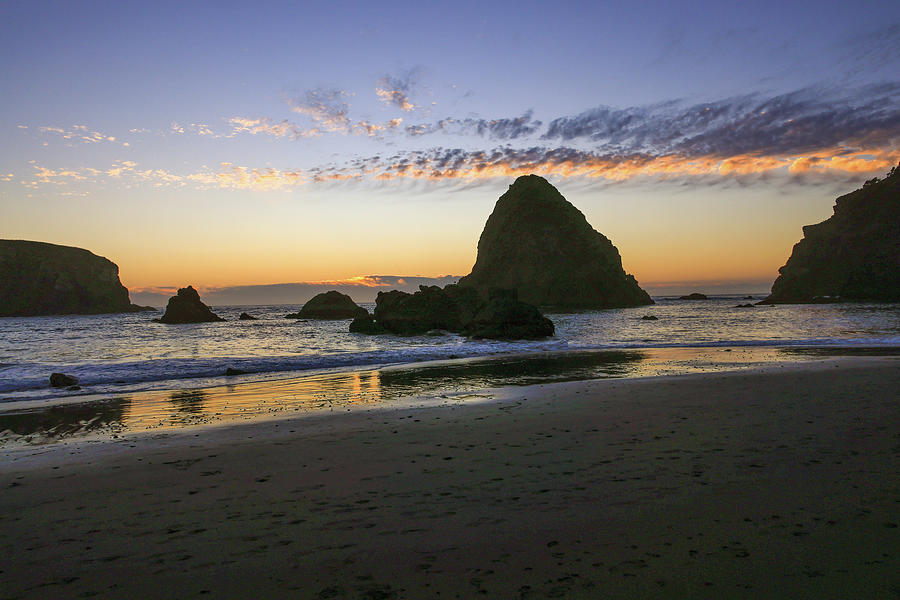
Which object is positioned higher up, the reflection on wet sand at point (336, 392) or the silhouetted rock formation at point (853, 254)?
the silhouetted rock formation at point (853, 254)

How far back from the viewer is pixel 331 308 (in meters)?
70.8

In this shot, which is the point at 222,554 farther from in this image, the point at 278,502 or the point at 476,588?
the point at 476,588

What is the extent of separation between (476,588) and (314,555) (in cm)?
137

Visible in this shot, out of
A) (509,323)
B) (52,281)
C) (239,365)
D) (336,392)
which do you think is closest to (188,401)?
(336,392)

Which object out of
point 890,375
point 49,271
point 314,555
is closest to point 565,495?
point 314,555

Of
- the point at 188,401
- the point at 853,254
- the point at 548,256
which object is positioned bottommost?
the point at 188,401

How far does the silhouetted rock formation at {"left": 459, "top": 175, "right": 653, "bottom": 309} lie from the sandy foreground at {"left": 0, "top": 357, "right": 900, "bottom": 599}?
11104cm

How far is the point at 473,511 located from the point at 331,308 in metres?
68.7

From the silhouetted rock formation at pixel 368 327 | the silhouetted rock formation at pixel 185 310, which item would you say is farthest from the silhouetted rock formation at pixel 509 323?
the silhouetted rock formation at pixel 185 310

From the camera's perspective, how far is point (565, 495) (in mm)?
4828

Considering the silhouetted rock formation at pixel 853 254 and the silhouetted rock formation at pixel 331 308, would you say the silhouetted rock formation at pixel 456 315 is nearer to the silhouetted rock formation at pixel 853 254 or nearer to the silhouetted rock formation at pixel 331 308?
the silhouetted rock formation at pixel 331 308

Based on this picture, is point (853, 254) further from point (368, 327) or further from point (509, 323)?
point (368, 327)

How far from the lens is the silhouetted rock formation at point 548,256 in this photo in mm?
124625

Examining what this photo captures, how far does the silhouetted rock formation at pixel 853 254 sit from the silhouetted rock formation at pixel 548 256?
3704 centimetres
